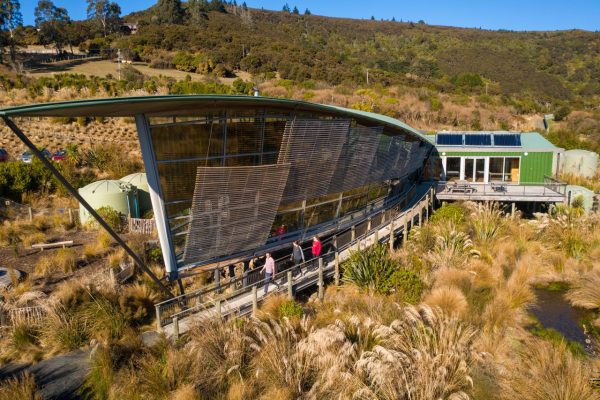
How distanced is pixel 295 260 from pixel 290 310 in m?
2.31

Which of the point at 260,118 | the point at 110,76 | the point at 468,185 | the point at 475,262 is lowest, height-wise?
the point at 475,262

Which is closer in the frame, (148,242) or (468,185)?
(148,242)

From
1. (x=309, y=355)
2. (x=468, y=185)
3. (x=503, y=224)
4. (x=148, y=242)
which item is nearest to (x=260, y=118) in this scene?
(x=309, y=355)

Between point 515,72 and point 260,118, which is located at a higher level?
point 515,72

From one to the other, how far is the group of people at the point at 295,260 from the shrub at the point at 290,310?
3.12 feet

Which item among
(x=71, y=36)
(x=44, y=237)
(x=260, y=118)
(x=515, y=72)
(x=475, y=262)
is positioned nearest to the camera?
(x=260, y=118)

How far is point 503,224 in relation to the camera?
64.7ft

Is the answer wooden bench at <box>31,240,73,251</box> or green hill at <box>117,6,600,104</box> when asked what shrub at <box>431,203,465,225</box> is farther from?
Answer: green hill at <box>117,6,600,104</box>

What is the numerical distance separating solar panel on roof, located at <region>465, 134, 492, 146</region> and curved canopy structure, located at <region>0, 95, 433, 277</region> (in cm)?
1408

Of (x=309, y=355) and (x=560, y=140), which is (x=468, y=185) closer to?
(x=309, y=355)

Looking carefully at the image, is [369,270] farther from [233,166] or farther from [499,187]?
[499,187]

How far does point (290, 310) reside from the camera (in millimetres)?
11094

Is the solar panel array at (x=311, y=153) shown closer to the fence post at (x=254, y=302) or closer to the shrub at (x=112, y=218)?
the fence post at (x=254, y=302)

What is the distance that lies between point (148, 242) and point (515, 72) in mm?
83499
